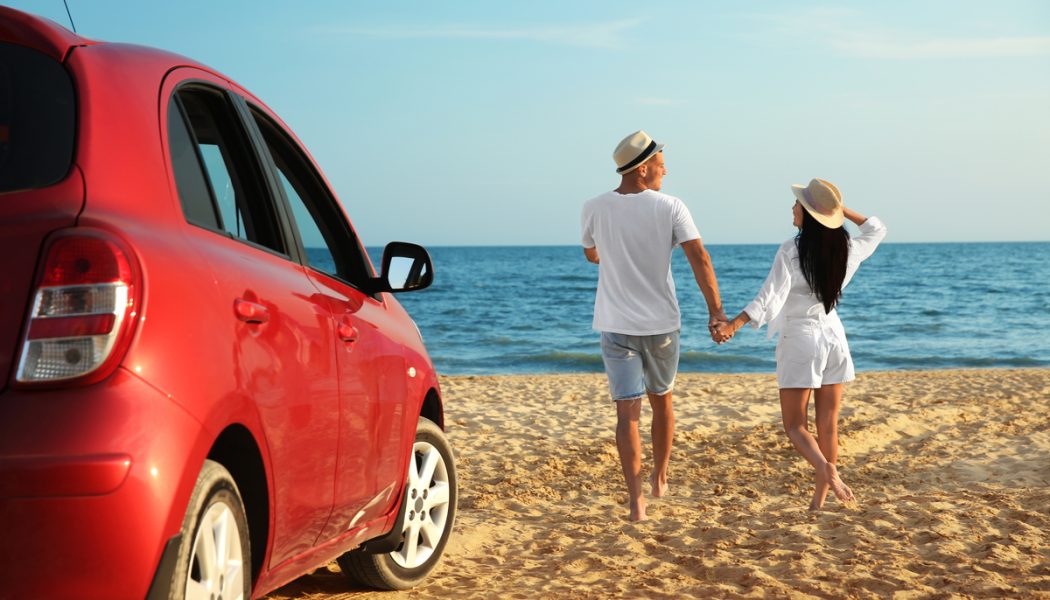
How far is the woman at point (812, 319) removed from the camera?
647cm

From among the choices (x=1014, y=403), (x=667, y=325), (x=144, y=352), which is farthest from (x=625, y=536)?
(x=1014, y=403)

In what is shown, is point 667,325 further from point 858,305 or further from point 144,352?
point 858,305

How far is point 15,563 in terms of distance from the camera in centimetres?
214

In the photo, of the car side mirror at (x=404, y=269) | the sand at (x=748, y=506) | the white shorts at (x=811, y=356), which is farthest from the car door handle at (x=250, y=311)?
the white shorts at (x=811, y=356)

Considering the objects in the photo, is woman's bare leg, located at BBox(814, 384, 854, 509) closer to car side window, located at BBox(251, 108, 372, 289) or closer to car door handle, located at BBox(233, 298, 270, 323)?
car side window, located at BBox(251, 108, 372, 289)

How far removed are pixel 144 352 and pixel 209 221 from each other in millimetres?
690

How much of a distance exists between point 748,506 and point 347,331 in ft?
13.8

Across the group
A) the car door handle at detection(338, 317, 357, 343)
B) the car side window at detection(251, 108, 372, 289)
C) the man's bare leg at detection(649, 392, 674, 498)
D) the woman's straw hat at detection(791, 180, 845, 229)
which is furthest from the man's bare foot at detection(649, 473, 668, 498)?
the car door handle at detection(338, 317, 357, 343)

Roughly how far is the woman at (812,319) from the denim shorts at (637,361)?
13.2 inches

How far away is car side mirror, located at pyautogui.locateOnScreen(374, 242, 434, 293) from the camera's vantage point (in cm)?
414

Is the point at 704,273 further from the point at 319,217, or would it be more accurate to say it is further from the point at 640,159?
the point at 319,217

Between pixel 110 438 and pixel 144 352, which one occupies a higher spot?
pixel 144 352

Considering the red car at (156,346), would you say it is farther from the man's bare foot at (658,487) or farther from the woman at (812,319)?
the man's bare foot at (658,487)

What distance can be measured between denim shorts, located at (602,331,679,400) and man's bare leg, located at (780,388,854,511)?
2.32ft
